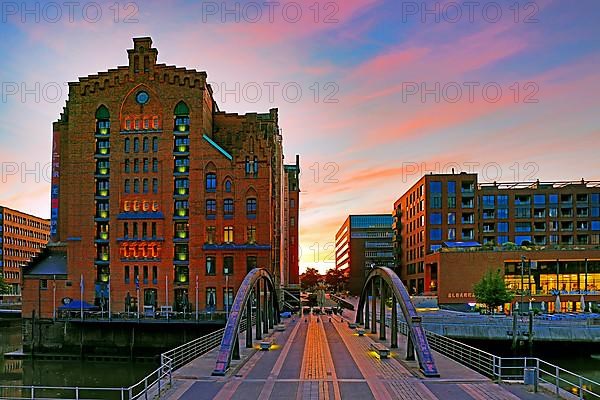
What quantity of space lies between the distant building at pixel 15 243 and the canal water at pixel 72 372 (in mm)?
79084

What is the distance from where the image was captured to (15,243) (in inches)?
6398

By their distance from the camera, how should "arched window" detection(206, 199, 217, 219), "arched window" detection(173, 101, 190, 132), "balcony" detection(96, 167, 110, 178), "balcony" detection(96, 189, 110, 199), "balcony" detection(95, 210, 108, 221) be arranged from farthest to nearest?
1. "balcony" detection(96, 167, 110, 178)
2. "balcony" detection(96, 189, 110, 199)
3. "balcony" detection(95, 210, 108, 221)
4. "arched window" detection(173, 101, 190, 132)
5. "arched window" detection(206, 199, 217, 219)

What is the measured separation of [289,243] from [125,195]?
207 ft

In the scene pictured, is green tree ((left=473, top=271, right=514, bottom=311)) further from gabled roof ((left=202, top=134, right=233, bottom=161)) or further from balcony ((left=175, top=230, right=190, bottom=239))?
balcony ((left=175, top=230, right=190, bottom=239))

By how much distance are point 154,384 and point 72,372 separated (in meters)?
43.6

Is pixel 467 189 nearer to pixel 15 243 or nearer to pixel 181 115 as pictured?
pixel 181 115

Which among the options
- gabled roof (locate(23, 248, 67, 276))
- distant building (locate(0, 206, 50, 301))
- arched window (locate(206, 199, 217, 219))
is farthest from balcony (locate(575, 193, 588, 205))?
distant building (locate(0, 206, 50, 301))

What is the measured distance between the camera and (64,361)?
72.7m

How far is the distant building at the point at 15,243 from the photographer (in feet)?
504

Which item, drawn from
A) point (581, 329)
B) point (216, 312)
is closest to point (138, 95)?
point (216, 312)

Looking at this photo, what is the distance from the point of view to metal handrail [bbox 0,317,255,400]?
2403cm

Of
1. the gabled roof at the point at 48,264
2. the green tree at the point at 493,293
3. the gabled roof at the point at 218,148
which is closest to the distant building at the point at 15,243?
the gabled roof at the point at 48,264

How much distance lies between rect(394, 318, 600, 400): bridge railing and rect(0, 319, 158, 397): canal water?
28125 millimetres

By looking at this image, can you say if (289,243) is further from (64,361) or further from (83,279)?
(64,361)
